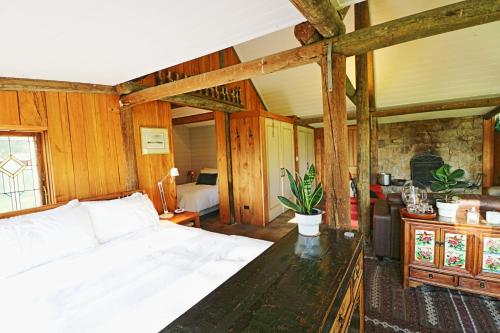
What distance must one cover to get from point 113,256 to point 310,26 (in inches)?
88.8

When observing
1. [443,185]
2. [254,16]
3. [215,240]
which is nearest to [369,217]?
[443,185]

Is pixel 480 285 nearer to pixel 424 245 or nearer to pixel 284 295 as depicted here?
pixel 424 245

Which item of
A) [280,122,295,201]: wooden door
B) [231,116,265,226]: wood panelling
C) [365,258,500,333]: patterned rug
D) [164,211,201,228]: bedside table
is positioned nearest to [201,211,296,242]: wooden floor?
[231,116,265,226]: wood panelling

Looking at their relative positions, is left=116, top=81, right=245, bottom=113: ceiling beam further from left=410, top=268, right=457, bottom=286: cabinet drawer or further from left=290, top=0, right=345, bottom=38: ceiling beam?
left=410, top=268, right=457, bottom=286: cabinet drawer

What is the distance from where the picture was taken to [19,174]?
86.3 inches

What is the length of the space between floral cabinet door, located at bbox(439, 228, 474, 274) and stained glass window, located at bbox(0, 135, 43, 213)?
3.78 meters

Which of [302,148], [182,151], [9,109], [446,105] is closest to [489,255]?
[446,105]

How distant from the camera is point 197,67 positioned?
12.3 feet

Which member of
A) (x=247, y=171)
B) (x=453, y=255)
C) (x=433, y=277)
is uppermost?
(x=247, y=171)

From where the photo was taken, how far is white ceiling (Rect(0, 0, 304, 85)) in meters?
1.27

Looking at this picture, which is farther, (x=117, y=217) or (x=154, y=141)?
(x=154, y=141)

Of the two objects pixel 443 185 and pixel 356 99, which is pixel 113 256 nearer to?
pixel 443 185

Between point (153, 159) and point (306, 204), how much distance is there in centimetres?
243

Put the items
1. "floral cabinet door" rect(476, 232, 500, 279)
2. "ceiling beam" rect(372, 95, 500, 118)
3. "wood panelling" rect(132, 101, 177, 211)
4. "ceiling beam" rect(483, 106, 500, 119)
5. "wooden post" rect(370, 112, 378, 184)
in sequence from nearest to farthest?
1. "floral cabinet door" rect(476, 232, 500, 279)
2. "wood panelling" rect(132, 101, 177, 211)
3. "ceiling beam" rect(372, 95, 500, 118)
4. "ceiling beam" rect(483, 106, 500, 119)
5. "wooden post" rect(370, 112, 378, 184)
